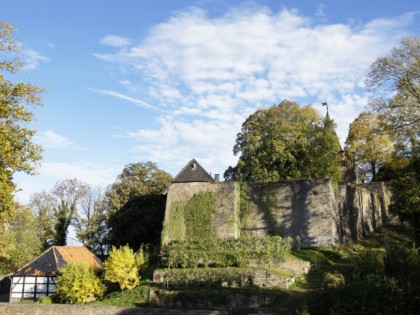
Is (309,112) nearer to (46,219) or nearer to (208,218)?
(208,218)

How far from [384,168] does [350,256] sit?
16.2 metres

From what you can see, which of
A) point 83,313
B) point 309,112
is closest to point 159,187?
point 309,112

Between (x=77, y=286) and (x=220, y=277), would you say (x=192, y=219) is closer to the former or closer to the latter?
(x=220, y=277)

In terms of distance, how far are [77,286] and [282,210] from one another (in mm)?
13402

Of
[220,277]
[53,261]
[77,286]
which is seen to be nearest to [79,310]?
[77,286]

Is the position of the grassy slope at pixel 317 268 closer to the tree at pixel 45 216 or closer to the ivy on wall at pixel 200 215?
the ivy on wall at pixel 200 215

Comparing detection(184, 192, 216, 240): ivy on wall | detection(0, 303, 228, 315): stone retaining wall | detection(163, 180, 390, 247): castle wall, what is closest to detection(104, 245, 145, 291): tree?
detection(0, 303, 228, 315): stone retaining wall

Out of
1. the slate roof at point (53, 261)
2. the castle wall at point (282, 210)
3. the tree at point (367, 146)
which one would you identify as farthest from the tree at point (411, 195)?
the slate roof at point (53, 261)

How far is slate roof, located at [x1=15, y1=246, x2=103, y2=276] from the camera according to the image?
2764cm

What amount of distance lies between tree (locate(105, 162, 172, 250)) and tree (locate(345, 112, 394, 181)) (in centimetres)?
1617

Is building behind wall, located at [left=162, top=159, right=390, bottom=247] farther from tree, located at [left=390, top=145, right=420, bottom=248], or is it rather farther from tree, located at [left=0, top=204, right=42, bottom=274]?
tree, located at [left=0, top=204, right=42, bottom=274]

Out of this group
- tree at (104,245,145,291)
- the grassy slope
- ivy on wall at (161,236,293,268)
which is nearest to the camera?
the grassy slope

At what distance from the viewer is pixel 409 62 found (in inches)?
918

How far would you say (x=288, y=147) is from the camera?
34969mm
